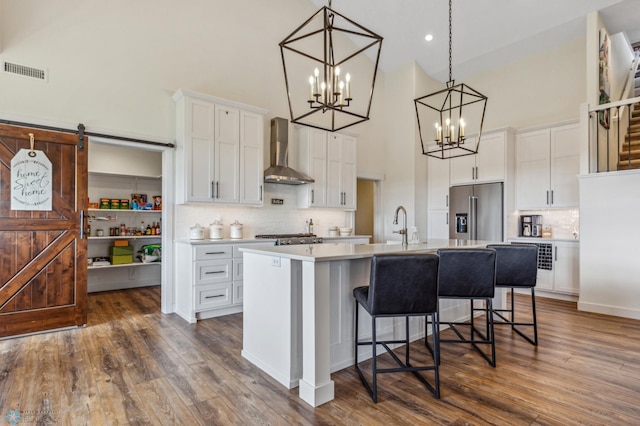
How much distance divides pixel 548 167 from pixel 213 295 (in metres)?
5.49

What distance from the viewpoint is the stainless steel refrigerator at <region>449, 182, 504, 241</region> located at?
5.80 meters

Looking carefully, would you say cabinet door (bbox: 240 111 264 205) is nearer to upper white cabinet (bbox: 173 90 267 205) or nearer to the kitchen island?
upper white cabinet (bbox: 173 90 267 205)

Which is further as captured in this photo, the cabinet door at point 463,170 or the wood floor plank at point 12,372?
the cabinet door at point 463,170

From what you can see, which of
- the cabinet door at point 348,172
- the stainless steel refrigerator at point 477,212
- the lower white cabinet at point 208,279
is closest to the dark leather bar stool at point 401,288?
the lower white cabinet at point 208,279

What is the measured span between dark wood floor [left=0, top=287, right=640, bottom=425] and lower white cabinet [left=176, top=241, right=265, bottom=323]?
0.53 meters

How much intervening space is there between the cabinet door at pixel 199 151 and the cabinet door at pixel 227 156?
7cm

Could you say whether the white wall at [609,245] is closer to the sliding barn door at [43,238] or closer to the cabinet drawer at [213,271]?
the cabinet drawer at [213,271]

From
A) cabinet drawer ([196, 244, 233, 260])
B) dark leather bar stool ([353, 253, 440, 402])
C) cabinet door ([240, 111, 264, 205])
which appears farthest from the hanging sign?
dark leather bar stool ([353, 253, 440, 402])

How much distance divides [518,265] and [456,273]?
3.28 ft

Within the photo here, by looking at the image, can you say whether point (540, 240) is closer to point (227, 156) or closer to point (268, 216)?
point (268, 216)

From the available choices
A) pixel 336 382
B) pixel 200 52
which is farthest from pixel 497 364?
pixel 200 52

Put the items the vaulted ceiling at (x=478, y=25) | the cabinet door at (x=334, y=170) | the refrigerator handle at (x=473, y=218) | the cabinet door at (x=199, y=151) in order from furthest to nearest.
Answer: the refrigerator handle at (x=473, y=218) → the cabinet door at (x=334, y=170) → the vaulted ceiling at (x=478, y=25) → the cabinet door at (x=199, y=151)

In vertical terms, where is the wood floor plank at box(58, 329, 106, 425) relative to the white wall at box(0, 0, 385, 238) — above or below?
below

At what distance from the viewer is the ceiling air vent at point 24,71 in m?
3.56
